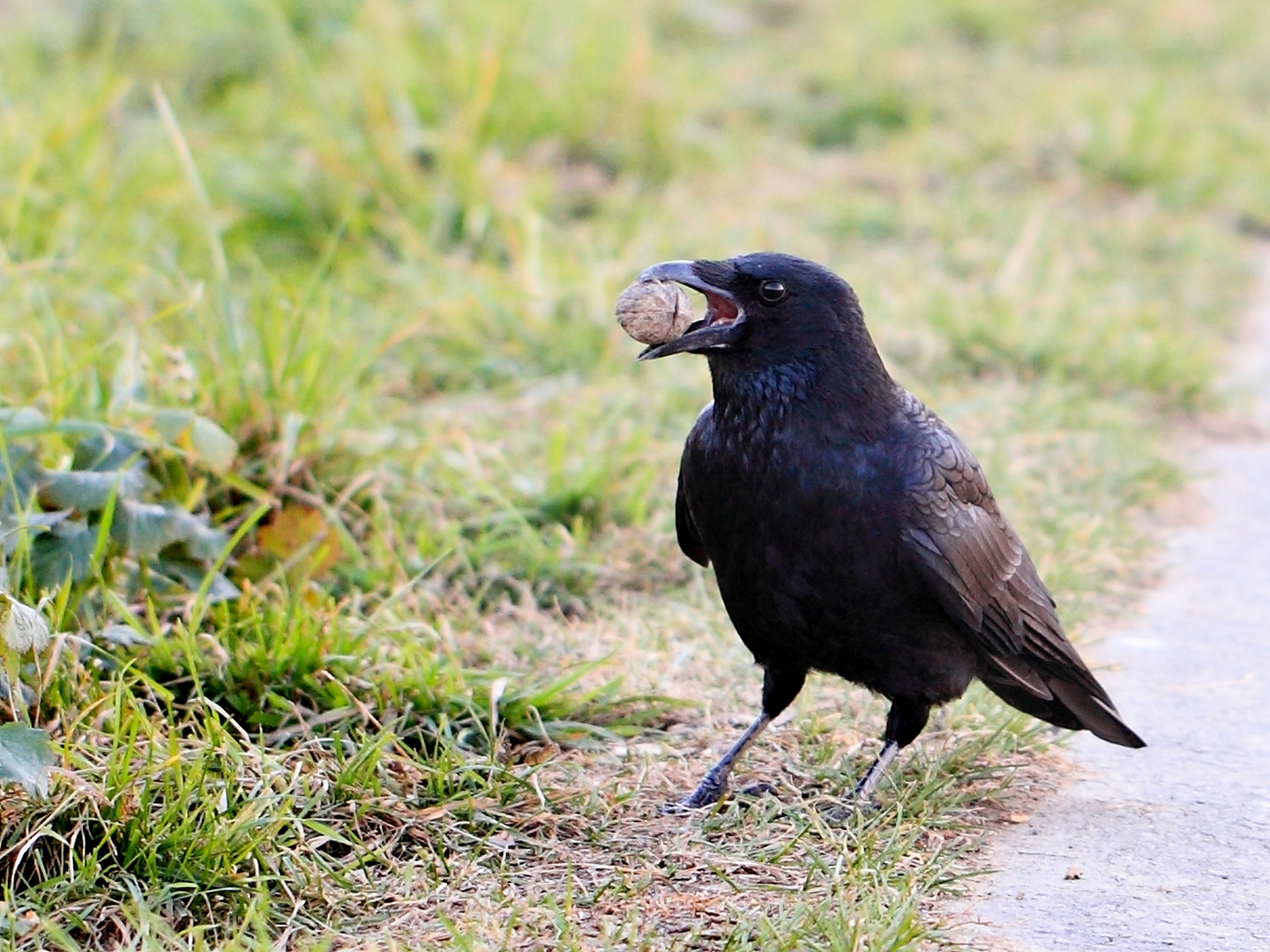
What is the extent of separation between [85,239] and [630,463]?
2077mm

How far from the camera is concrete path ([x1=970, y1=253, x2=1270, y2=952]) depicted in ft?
8.61

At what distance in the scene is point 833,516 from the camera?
2.87 m

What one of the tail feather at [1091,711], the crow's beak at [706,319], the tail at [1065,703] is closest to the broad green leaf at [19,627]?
the crow's beak at [706,319]

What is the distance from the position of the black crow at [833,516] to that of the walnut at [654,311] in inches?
1.9

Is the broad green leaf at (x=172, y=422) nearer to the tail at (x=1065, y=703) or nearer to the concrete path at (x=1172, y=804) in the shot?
the tail at (x=1065, y=703)

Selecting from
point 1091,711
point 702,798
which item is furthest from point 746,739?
point 1091,711

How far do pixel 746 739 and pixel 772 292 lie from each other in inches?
32.4

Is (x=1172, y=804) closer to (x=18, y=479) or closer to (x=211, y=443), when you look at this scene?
(x=211, y=443)

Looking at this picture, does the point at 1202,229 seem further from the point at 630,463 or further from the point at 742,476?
the point at 742,476

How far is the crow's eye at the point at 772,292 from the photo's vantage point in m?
2.99

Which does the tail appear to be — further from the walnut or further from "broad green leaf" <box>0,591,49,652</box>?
"broad green leaf" <box>0,591,49,652</box>

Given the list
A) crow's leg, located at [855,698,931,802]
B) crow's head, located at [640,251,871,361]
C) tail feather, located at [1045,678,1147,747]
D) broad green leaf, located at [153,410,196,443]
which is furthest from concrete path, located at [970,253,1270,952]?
broad green leaf, located at [153,410,196,443]

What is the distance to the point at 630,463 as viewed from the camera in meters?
4.40

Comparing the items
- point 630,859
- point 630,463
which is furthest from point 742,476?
point 630,463
